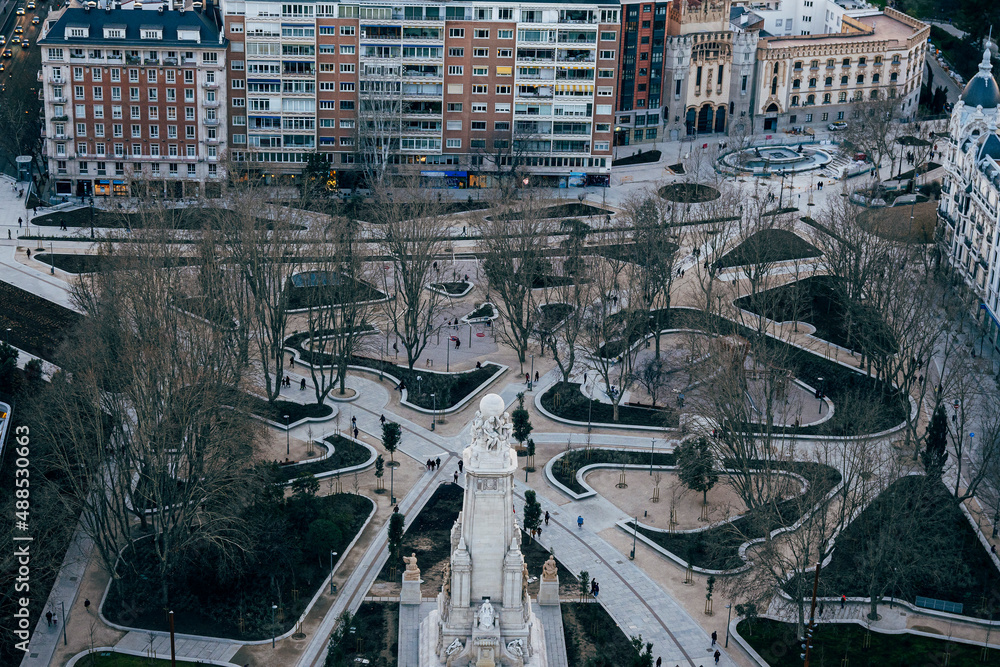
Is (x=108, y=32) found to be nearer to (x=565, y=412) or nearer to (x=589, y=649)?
(x=565, y=412)

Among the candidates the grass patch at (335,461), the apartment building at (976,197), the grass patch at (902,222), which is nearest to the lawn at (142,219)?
the grass patch at (335,461)

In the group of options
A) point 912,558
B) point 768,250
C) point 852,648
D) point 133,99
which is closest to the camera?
point 852,648

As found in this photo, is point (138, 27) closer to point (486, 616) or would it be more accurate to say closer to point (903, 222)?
point (903, 222)

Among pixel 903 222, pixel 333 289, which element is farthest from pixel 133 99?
pixel 903 222

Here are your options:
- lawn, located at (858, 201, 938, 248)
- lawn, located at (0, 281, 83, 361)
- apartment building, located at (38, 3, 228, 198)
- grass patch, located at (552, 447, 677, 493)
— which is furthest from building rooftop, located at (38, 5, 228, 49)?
grass patch, located at (552, 447, 677, 493)

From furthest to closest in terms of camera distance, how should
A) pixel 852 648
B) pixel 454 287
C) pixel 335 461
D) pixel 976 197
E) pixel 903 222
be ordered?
pixel 903 222, pixel 454 287, pixel 976 197, pixel 335 461, pixel 852 648

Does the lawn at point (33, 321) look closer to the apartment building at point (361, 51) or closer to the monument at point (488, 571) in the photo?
the apartment building at point (361, 51)
